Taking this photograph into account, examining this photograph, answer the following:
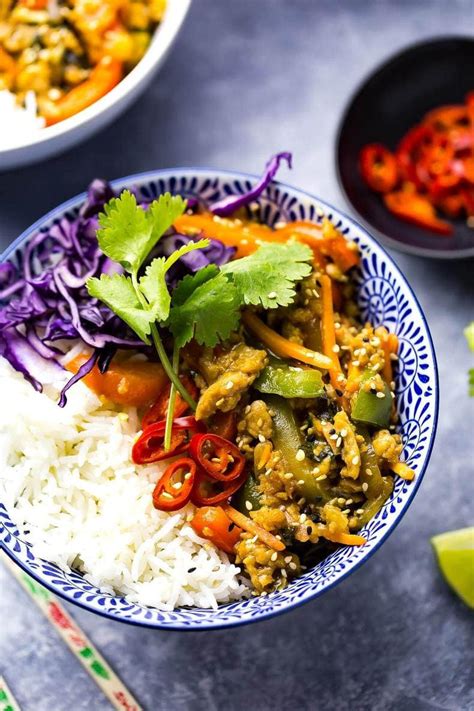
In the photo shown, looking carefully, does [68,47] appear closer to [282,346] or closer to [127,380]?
[127,380]

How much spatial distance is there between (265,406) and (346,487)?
1.11 ft

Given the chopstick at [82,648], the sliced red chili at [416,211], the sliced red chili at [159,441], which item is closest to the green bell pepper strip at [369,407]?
the sliced red chili at [159,441]

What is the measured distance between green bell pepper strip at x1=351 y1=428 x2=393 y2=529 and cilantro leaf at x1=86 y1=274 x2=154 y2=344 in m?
0.72

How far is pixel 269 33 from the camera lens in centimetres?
378

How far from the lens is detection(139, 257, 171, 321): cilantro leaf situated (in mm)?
2484

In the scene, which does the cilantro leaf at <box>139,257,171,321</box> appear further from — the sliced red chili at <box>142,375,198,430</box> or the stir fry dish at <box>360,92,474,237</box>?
the stir fry dish at <box>360,92,474,237</box>

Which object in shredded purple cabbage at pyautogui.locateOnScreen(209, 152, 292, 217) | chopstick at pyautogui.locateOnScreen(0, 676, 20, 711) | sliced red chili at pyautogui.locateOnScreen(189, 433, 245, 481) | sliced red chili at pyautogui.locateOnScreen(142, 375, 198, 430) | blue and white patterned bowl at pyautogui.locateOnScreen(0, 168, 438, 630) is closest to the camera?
blue and white patterned bowl at pyautogui.locateOnScreen(0, 168, 438, 630)

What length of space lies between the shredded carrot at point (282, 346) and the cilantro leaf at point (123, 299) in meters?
0.34

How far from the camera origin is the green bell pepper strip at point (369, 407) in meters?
2.57

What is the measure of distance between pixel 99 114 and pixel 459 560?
204 cm

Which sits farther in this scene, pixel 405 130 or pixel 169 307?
pixel 405 130

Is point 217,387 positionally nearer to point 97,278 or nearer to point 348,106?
point 97,278

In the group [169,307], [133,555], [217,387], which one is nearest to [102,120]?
[169,307]

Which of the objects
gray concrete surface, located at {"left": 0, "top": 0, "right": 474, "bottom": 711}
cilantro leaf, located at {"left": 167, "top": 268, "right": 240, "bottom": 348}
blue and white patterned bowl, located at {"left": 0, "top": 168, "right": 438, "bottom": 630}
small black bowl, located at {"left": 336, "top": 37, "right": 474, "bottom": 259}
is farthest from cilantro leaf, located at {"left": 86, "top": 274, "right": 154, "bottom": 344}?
small black bowl, located at {"left": 336, "top": 37, "right": 474, "bottom": 259}
